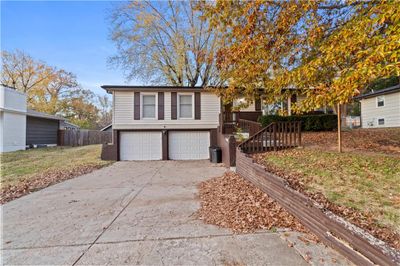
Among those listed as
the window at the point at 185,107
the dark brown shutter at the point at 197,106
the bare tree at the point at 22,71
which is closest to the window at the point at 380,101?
the dark brown shutter at the point at 197,106

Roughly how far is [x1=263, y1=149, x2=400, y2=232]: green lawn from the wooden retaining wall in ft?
1.57

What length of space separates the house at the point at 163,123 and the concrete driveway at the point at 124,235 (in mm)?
6685

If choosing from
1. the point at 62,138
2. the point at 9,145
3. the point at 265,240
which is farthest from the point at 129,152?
the point at 62,138

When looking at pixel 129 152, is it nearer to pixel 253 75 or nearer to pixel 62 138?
pixel 253 75

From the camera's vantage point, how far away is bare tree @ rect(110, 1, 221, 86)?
14.8m

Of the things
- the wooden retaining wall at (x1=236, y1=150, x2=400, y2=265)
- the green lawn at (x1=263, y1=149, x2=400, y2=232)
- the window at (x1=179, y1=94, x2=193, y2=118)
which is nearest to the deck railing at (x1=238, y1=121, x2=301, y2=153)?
the green lawn at (x1=263, y1=149, x2=400, y2=232)

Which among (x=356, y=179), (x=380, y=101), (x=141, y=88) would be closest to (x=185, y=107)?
(x=141, y=88)

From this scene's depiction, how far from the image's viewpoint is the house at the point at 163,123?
11812 mm

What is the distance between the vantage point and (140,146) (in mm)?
12086

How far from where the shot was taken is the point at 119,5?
1445 centimetres

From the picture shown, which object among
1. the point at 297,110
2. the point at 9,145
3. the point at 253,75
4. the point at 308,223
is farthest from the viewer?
the point at 9,145

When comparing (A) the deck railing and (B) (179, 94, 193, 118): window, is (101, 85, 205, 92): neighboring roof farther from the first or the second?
(A) the deck railing

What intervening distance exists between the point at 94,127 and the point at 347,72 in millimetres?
41039

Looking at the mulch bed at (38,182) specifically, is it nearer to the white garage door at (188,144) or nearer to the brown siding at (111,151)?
the brown siding at (111,151)
